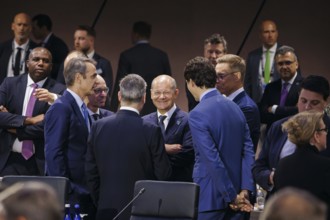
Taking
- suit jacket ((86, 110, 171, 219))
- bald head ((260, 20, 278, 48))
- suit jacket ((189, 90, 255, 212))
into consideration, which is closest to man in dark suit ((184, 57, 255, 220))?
suit jacket ((189, 90, 255, 212))

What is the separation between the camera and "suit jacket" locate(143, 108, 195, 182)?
6.36 meters

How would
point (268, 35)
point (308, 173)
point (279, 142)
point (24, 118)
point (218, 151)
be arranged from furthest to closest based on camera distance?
point (268, 35)
point (24, 118)
point (218, 151)
point (279, 142)
point (308, 173)

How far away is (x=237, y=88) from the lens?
21.2 feet

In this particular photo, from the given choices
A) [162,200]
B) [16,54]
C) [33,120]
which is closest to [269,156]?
[162,200]

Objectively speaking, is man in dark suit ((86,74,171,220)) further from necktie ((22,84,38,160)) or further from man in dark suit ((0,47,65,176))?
necktie ((22,84,38,160))

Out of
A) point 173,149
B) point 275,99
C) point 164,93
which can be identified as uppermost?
point 164,93

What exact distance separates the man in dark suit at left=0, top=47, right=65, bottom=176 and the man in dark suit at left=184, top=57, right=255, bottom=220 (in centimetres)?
165

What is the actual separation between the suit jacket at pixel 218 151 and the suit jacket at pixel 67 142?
82 centimetres

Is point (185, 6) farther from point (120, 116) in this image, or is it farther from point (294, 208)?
point (294, 208)

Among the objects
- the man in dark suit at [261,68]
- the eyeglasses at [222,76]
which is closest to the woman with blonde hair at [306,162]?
the eyeglasses at [222,76]

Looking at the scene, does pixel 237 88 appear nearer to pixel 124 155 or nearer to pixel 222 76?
pixel 222 76

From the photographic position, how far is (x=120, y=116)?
19.2ft

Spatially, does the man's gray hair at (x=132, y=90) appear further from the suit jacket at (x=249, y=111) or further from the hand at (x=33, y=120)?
the hand at (x=33, y=120)

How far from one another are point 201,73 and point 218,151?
531mm
